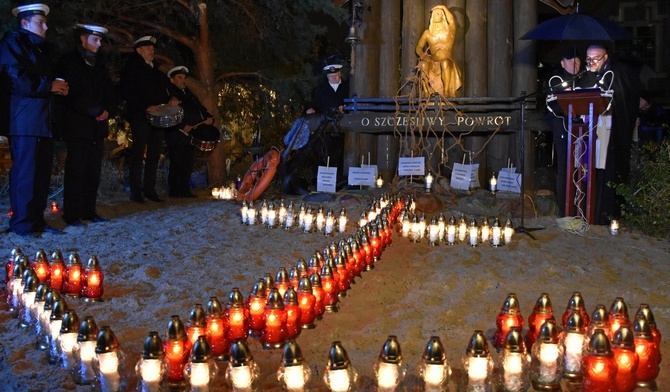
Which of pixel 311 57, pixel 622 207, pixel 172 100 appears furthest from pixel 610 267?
pixel 311 57

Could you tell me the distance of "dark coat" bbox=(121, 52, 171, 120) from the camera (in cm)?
973

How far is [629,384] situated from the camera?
10.9 feet

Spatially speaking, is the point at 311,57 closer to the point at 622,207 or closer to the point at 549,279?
the point at 622,207

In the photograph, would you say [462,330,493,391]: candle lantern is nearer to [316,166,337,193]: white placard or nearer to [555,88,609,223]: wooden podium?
[555,88,609,223]: wooden podium

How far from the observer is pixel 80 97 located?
26.6ft

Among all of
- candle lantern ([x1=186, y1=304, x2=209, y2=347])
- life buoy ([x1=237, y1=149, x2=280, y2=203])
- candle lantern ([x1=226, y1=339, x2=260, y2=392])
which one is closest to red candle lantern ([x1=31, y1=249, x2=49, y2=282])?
candle lantern ([x1=186, y1=304, x2=209, y2=347])

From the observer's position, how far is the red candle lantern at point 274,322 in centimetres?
399

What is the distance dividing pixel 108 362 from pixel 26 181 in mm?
4857

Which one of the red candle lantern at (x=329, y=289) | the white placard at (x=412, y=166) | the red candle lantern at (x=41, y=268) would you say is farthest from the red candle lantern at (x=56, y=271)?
the white placard at (x=412, y=166)

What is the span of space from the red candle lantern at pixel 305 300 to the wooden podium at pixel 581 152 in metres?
4.80

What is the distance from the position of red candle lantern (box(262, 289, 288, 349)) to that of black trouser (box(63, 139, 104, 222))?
5.05 meters

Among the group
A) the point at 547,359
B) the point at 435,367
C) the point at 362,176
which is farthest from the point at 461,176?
the point at 435,367

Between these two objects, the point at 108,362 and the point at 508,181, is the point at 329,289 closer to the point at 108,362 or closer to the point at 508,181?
the point at 108,362

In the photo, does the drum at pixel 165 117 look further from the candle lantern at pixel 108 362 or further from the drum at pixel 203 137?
the candle lantern at pixel 108 362
